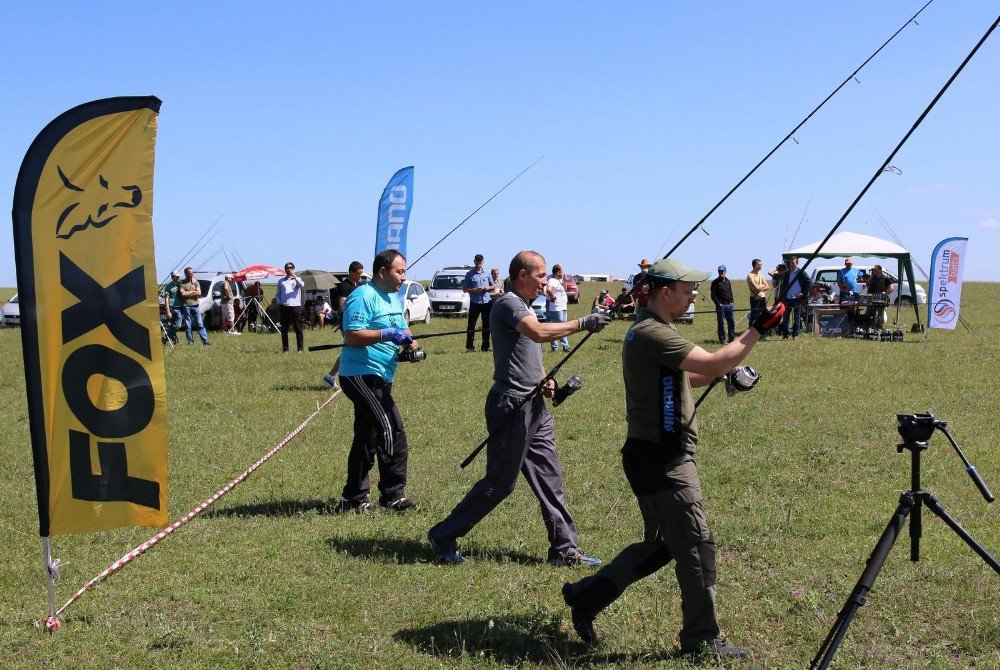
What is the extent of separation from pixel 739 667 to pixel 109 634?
3224mm

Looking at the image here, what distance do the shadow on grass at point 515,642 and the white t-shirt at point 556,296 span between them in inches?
594

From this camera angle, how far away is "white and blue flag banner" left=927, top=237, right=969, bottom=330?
73.3ft

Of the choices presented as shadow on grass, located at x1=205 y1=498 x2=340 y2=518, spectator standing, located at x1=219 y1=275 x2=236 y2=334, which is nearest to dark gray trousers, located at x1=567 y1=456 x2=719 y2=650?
shadow on grass, located at x1=205 y1=498 x2=340 y2=518

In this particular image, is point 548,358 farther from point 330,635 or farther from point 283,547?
point 330,635

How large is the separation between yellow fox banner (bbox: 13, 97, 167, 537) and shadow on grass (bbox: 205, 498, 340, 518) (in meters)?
2.37

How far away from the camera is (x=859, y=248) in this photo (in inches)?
926

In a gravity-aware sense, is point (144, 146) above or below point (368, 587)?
above

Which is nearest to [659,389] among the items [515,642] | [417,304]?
[515,642]

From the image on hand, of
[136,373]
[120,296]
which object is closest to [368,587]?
[136,373]

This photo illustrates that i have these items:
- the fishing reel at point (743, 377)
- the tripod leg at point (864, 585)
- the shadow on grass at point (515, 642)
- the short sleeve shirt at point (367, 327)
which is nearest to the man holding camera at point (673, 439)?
the fishing reel at point (743, 377)

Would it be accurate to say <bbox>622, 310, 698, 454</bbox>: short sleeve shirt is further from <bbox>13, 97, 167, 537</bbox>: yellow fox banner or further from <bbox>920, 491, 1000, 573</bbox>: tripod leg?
<bbox>13, 97, 167, 537</bbox>: yellow fox banner

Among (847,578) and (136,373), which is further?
(847,578)

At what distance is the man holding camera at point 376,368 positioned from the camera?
7020mm

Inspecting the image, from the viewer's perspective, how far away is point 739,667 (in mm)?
4465
